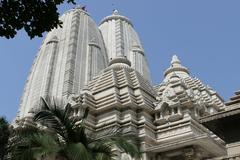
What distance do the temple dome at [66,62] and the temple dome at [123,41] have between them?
4.04 m

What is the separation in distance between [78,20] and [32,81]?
11516 mm

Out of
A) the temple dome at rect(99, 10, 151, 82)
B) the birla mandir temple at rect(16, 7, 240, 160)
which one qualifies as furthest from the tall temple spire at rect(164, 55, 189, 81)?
the temple dome at rect(99, 10, 151, 82)

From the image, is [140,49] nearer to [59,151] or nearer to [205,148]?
[205,148]

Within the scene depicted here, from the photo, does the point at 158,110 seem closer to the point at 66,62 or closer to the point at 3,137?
the point at 3,137

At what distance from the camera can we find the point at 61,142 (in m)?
17.1

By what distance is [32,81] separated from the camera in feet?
203

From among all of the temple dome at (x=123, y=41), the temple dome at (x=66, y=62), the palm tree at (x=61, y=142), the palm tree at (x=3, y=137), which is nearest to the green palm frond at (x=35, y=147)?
the palm tree at (x=61, y=142)

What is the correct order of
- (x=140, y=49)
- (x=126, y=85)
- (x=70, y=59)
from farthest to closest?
(x=140, y=49) < (x=70, y=59) < (x=126, y=85)

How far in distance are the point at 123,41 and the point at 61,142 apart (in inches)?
2239

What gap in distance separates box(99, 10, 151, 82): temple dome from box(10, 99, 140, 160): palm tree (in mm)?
49619

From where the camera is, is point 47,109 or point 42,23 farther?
point 47,109

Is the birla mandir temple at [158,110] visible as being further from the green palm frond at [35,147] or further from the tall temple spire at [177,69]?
the green palm frond at [35,147]

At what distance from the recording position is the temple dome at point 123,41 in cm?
6981

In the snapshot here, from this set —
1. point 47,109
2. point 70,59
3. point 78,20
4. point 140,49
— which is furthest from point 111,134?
point 140,49
